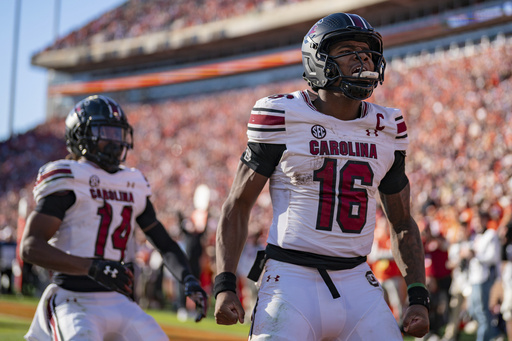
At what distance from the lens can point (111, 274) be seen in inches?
138

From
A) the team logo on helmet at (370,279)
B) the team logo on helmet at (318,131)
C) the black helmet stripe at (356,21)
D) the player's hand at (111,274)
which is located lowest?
the player's hand at (111,274)

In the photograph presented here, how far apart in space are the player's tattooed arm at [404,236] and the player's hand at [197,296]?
1083 mm

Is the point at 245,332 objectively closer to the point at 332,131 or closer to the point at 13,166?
the point at 332,131

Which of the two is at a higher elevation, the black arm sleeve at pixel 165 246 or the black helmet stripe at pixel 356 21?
the black helmet stripe at pixel 356 21

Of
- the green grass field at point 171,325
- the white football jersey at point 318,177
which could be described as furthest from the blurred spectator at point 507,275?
the white football jersey at point 318,177

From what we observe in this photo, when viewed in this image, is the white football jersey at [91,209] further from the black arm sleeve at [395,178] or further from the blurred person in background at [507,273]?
the blurred person in background at [507,273]

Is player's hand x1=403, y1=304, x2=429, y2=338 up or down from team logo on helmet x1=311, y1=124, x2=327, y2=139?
down

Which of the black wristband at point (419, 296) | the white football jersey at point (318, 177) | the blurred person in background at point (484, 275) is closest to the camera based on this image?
the white football jersey at point (318, 177)

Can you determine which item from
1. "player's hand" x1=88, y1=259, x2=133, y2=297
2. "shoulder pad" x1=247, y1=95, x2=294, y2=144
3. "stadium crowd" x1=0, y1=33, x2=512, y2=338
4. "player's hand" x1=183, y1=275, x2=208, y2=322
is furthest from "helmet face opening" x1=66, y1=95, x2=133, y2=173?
"stadium crowd" x1=0, y1=33, x2=512, y2=338

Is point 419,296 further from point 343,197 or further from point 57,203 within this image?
point 57,203

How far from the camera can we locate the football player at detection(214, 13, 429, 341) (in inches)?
108

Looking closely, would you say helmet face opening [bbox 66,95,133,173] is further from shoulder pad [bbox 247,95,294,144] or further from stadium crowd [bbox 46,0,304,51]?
stadium crowd [bbox 46,0,304,51]

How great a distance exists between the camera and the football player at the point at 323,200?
2.74m

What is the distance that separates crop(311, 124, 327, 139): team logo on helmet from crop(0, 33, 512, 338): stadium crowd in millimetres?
5491
